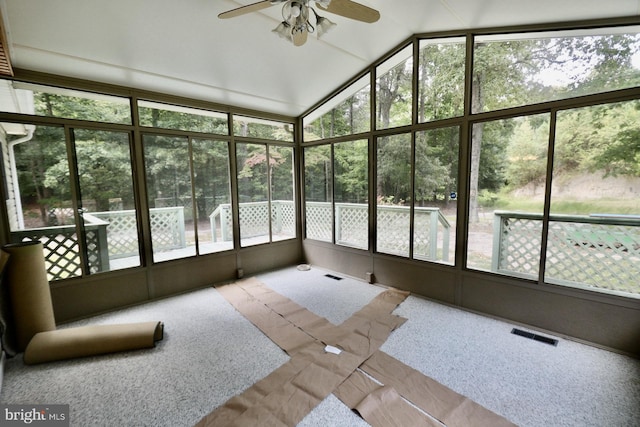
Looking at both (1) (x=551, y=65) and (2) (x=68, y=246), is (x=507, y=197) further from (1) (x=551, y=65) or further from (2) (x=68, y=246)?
(2) (x=68, y=246)

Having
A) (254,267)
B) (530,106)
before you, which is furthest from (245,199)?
(530,106)

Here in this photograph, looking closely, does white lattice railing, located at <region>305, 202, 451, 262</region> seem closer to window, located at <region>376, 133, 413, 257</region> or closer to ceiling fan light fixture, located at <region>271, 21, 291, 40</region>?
window, located at <region>376, 133, 413, 257</region>

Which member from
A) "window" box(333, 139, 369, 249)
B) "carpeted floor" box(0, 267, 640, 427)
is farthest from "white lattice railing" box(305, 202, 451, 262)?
"carpeted floor" box(0, 267, 640, 427)

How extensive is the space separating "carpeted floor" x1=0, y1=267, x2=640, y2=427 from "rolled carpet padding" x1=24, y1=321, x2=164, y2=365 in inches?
2.8

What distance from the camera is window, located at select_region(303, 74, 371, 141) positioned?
4031 mm

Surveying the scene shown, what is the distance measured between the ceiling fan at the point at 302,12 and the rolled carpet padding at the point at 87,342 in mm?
2836

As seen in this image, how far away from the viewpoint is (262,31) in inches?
109

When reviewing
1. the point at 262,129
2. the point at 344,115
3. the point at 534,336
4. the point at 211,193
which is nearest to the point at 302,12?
the point at 344,115

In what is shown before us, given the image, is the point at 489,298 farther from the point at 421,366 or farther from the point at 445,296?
the point at 421,366

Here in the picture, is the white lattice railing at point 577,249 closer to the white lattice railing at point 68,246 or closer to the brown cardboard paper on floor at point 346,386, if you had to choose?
the brown cardboard paper on floor at point 346,386

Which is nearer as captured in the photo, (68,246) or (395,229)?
(68,246)

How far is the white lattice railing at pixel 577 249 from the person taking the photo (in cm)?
256

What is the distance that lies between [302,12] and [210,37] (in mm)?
1380

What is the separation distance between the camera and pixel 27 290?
245cm
